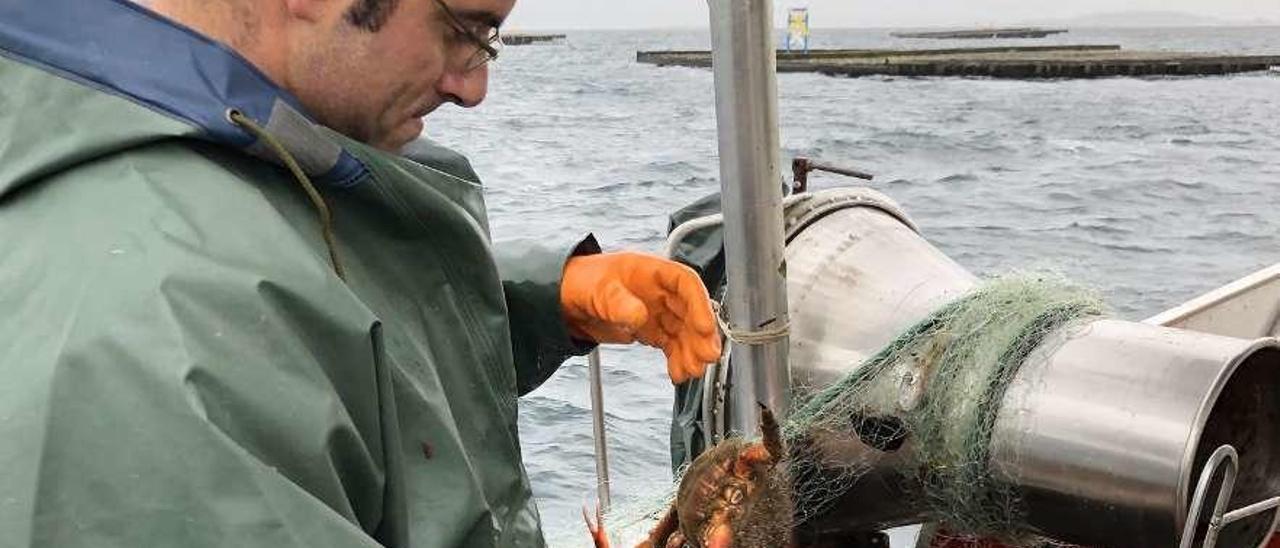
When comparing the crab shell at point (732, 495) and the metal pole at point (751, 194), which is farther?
the crab shell at point (732, 495)

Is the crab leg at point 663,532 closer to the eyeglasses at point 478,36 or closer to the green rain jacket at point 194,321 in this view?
the green rain jacket at point 194,321

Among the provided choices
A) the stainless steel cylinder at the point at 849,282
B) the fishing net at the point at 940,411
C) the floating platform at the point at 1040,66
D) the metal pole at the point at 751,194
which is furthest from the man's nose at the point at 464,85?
the floating platform at the point at 1040,66

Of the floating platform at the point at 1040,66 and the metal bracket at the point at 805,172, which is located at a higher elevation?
the metal bracket at the point at 805,172

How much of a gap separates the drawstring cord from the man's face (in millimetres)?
108

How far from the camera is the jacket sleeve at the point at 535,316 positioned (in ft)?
7.48

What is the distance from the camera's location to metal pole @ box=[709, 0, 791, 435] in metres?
2.18

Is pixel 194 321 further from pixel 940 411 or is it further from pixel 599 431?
pixel 599 431

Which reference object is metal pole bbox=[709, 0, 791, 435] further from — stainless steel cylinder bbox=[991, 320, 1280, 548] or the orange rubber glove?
stainless steel cylinder bbox=[991, 320, 1280, 548]

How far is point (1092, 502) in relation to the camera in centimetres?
238

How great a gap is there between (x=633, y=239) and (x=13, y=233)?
11802 mm

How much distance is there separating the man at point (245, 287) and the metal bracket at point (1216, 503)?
4.03 ft

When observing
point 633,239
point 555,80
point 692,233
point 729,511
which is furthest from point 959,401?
point 555,80

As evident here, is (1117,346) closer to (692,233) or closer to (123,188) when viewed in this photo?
(692,233)

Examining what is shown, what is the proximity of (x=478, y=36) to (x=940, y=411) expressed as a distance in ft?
4.45
